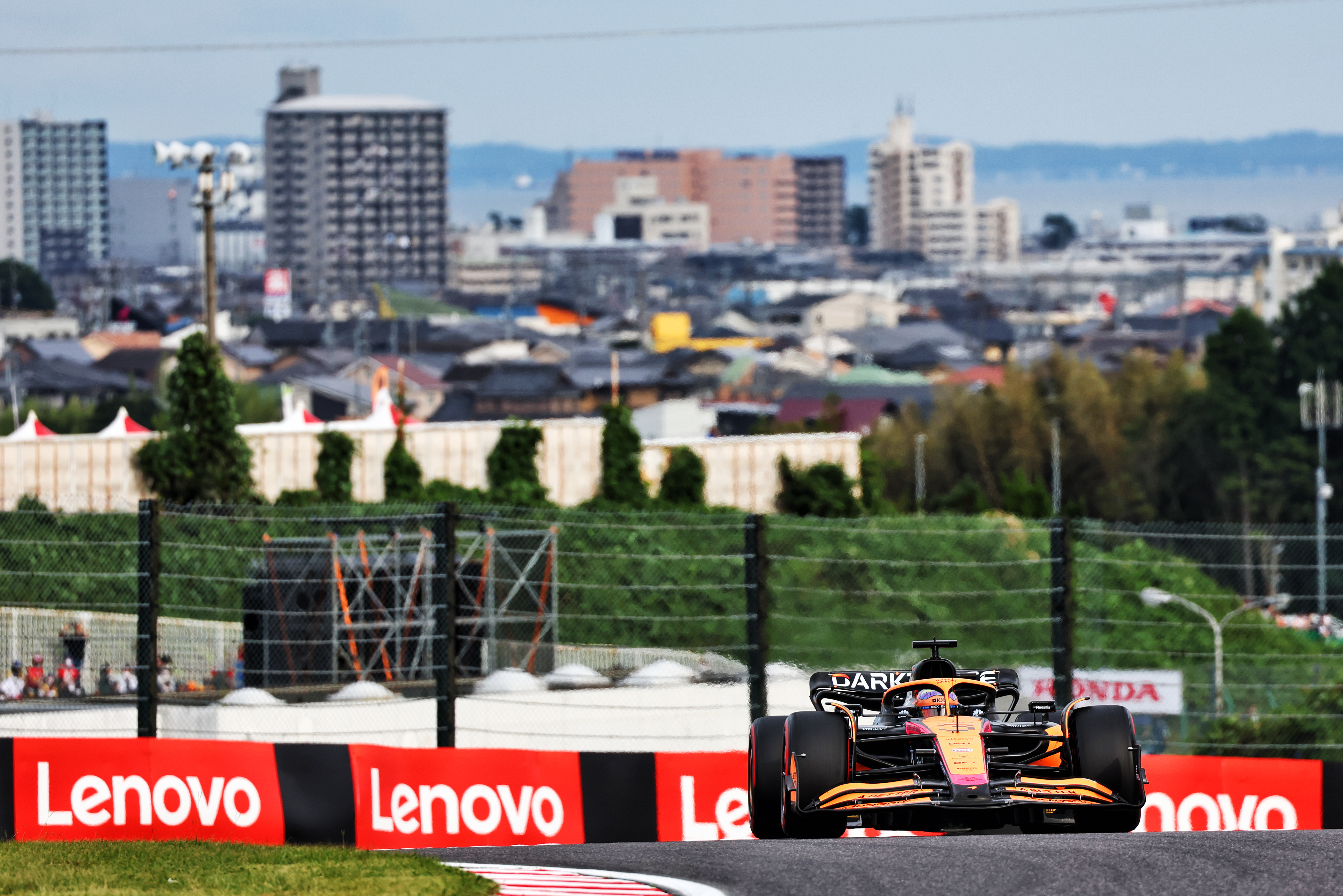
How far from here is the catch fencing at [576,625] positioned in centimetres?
1623

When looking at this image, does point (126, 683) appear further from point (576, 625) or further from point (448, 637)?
point (576, 625)

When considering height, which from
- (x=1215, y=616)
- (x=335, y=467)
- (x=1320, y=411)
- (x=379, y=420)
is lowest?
(x=1215, y=616)

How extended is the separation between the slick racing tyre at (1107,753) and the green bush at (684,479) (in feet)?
78.3

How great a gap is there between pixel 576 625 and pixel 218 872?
14962 millimetres

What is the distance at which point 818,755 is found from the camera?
31.4 feet

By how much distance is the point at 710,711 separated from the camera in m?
20.5

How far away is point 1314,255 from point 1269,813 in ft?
508

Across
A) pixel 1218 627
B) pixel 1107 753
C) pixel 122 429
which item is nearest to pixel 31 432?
pixel 122 429

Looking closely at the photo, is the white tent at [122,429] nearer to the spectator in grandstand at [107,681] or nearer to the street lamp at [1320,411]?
the spectator in grandstand at [107,681]

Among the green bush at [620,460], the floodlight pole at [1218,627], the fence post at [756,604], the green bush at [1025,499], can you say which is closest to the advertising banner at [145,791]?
the fence post at [756,604]

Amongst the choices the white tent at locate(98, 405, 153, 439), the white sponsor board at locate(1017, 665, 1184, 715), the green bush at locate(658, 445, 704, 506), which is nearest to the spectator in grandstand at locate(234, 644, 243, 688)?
the white sponsor board at locate(1017, 665, 1184, 715)

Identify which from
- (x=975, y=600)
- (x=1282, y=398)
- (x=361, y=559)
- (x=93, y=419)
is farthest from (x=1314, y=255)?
(x=361, y=559)

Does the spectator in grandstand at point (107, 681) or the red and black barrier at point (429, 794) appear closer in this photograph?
the red and black barrier at point (429, 794)

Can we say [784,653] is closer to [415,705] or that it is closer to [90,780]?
[415,705]
